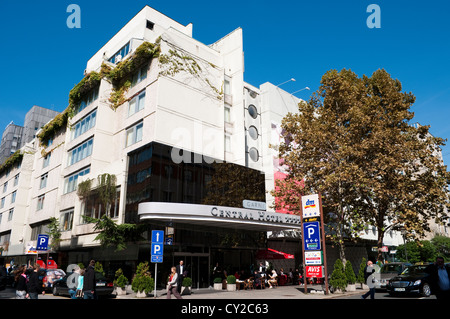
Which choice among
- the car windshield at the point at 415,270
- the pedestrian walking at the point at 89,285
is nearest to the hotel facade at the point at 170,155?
the pedestrian walking at the point at 89,285

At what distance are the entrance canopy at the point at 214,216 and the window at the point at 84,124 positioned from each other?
1437 centimetres

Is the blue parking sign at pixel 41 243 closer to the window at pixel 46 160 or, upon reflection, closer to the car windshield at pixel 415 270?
the window at pixel 46 160

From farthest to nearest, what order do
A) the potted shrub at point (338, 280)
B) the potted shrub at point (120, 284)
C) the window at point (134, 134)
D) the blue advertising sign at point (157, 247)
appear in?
the window at point (134, 134)
the potted shrub at point (120, 284)
the potted shrub at point (338, 280)
the blue advertising sign at point (157, 247)

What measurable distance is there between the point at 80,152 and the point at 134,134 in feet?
26.8

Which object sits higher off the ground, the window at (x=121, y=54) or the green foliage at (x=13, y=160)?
the window at (x=121, y=54)

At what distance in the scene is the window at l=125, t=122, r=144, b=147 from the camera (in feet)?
93.1

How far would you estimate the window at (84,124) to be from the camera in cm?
3281

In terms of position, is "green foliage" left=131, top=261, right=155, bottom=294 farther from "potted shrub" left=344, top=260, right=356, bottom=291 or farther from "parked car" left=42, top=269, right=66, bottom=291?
"potted shrub" left=344, top=260, right=356, bottom=291

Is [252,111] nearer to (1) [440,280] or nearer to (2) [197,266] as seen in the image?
(2) [197,266]

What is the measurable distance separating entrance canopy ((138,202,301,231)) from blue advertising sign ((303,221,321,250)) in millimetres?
5426

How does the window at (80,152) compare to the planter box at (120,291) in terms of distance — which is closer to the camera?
the planter box at (120,291)

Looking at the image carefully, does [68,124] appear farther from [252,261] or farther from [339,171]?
[339,171]

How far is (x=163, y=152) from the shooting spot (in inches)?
973

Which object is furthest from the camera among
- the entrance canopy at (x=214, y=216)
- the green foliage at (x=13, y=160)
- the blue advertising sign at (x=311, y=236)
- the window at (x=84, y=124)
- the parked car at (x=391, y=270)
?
the green foliage at (x=13, y=160)
